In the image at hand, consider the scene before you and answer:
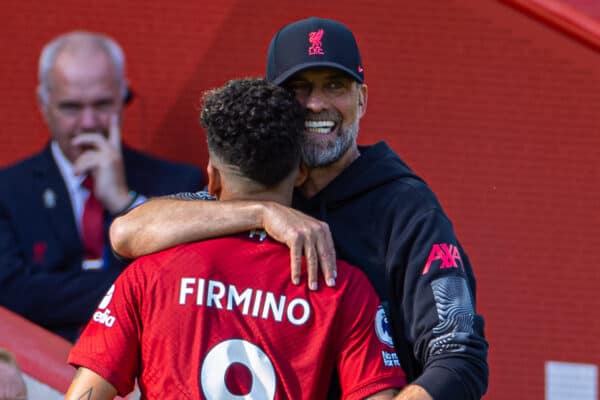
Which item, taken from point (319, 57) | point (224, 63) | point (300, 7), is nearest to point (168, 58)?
point (224, 63)

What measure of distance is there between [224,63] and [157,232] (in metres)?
3.66

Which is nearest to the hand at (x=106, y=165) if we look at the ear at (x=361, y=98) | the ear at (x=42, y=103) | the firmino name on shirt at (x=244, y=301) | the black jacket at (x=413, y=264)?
the ear at (x=42, y=103)

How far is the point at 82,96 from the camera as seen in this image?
560 cm

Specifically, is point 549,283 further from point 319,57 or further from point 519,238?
point 319,57

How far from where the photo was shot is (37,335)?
14.7ft

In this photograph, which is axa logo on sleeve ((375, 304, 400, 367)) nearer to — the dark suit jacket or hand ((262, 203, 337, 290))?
hand ((262, 203, 337, 290))

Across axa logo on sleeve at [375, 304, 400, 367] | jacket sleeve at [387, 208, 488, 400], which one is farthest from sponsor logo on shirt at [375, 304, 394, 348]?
jacket sleeve at [387, 208, 488, 400]

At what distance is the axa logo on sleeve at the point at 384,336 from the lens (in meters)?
2.47

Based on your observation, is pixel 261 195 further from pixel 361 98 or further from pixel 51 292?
pixel 51 292

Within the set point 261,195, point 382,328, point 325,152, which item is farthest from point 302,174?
point 382,328

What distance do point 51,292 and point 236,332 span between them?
9.53 feet

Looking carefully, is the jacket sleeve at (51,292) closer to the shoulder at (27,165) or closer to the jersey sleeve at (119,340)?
the shoulder at (27,165)

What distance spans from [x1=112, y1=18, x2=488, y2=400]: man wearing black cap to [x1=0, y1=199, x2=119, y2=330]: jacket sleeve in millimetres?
2347

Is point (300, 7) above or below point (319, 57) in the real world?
below
